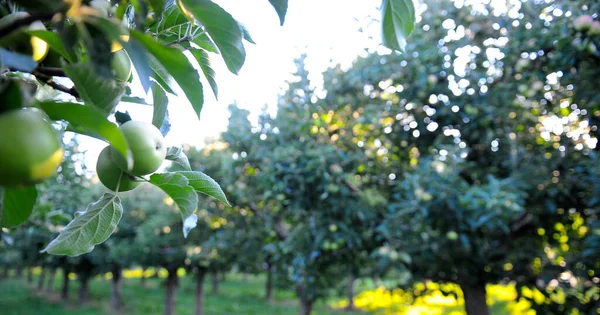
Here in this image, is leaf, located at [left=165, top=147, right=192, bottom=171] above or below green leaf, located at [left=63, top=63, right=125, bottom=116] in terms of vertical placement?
below

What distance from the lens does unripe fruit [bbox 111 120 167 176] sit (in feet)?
1.97

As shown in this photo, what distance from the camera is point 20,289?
2183 centimetres

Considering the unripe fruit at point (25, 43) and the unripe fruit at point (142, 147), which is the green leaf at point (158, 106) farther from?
the unripe fruit at point (25, 43)

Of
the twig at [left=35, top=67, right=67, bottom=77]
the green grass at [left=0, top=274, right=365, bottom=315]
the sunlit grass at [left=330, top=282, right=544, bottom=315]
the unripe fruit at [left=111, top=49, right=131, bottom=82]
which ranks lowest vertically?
the green grass at [left=0, top=274, right=365, bottom=315]

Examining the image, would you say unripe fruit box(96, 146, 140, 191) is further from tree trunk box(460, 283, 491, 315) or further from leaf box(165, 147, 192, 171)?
tree trunk box(460, 283, 491, 315)

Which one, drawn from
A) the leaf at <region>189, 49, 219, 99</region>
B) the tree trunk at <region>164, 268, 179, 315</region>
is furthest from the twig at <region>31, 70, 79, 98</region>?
the tree trunk at <region>164, 268, 179, 315</region>

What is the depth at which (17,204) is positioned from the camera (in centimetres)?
56

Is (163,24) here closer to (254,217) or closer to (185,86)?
(185,86)

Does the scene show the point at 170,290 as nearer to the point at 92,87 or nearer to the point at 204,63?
the point at 204,63

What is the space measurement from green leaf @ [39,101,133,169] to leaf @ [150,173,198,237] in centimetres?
17

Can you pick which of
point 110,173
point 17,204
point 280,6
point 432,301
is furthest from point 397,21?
point 432,301

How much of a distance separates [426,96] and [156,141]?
14.1 feet

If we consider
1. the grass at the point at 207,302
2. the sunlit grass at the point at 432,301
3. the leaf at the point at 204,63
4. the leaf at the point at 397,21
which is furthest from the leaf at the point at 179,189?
the grass at the point at 207,302

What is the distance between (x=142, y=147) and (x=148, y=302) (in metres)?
20.7
